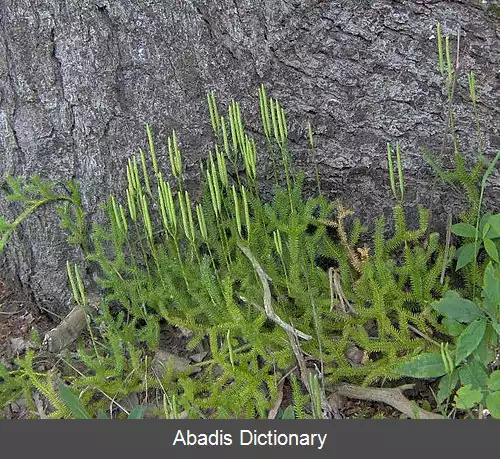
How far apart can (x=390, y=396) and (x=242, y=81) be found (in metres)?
0.99

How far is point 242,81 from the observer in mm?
2113

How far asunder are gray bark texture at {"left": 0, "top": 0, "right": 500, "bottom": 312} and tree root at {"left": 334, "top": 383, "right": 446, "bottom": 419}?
1.86ft

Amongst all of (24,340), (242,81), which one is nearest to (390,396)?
(242,81)

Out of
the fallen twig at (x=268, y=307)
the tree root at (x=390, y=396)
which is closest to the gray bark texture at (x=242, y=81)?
the fallen twig at (x=268, y=307)

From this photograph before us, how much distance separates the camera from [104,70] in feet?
6.82

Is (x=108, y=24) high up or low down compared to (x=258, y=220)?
up

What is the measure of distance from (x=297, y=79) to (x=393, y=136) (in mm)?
330

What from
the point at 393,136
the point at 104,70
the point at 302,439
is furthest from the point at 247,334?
the point at 104,70

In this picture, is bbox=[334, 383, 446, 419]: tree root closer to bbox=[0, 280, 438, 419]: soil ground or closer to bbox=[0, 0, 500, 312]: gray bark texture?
bbox=[0, 280, 438, 419]: soil ground

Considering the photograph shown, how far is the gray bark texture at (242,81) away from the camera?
2029mm

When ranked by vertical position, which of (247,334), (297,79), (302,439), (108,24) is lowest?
(302,439)

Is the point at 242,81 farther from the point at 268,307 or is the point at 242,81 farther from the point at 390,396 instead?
the point at 390,396

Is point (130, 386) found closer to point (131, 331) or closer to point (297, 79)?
point (131, 331)

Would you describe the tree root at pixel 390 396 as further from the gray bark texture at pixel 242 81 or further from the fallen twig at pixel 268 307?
the gray bark texture at pixel 242 81
